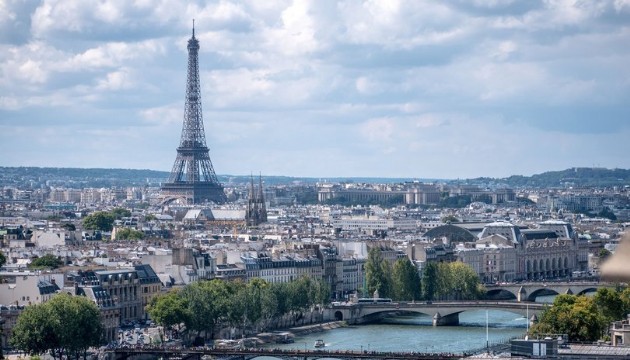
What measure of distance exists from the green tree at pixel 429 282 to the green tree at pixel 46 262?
56.8 ft

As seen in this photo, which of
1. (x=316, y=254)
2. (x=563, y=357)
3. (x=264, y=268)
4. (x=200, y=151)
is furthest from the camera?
(x=200, y=151)

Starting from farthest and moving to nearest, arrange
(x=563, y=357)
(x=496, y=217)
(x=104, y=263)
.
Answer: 1. (x=496, y=217)
2. (x=104, y=263)
3. (x=563, y=357)

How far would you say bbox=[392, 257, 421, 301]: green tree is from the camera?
78.7m

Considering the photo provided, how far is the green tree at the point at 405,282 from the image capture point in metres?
78.7

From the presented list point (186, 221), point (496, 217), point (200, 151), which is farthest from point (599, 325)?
point (200, 151)

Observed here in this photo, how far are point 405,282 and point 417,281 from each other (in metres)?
1.25

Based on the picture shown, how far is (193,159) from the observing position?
545 feet

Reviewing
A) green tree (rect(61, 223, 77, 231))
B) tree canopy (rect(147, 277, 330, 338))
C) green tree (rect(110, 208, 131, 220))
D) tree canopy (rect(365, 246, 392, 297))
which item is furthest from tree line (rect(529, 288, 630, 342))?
green tree (rect(110, 208, 131, 220))

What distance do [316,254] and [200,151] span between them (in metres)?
85.3

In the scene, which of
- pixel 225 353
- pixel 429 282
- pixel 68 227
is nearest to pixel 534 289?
pixel 429 282

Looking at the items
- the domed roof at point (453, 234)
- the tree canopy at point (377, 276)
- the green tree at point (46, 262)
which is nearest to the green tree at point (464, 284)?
the tree canopy at point (377, 276)

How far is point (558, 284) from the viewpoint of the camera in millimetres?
83000

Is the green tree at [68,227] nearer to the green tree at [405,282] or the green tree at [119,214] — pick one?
the green tree at [119,214]

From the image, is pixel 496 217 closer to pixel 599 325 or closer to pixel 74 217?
pixel 74 217
